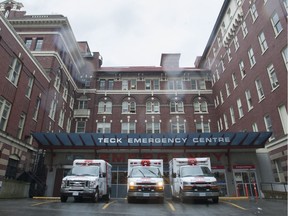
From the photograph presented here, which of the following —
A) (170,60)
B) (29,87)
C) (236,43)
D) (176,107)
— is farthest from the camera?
(170,60)

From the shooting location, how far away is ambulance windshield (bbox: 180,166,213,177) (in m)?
14.3

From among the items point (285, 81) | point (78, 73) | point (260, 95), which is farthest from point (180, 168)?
point (78, 73)

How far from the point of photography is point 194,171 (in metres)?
14.6

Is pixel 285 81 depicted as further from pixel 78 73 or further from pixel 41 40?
pixel 78 73

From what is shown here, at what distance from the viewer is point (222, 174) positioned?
22.0 m

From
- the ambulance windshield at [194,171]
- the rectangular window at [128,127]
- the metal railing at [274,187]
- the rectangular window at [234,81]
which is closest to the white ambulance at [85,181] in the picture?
the ambulance windshield at [194,171]

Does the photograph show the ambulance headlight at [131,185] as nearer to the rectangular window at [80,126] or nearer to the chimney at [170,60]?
the rectangular window at [80,126]

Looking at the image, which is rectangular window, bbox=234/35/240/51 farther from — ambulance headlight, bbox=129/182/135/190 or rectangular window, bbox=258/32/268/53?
ambulance headlight, bbox=129/182/135/190

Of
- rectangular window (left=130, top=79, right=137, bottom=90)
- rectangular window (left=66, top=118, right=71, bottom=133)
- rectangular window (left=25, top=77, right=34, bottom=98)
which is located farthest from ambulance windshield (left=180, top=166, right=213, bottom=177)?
rectangular window (left=130, top=79, right=137, bottom=90)

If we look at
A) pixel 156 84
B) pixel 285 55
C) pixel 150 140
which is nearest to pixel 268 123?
pixel 285 55

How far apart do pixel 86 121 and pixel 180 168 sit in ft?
78.3

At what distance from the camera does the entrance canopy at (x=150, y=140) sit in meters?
20.4

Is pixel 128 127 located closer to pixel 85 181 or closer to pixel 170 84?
pixel 170 84

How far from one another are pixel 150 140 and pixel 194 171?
704 centimetres
